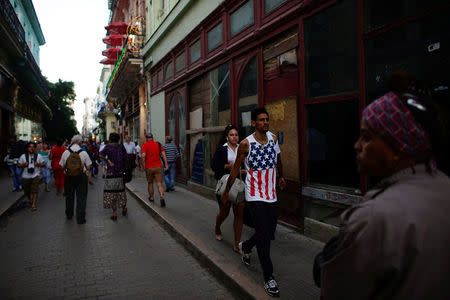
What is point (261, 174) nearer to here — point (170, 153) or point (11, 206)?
point (170, 153)

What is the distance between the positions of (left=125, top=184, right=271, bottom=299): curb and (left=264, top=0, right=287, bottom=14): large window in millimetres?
4400

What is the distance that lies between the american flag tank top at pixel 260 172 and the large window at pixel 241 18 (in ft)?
14.7

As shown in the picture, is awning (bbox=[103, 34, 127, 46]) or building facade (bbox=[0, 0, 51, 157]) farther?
awning (bbox=[103, 34, 127, 46])

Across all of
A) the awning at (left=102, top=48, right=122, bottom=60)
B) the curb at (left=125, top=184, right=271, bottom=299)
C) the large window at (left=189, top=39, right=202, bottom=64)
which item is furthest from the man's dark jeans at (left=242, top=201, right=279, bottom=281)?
the awning at (left=102, top=48, right=122, bottom=60)

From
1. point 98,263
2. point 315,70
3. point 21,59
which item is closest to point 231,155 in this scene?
point 315,70

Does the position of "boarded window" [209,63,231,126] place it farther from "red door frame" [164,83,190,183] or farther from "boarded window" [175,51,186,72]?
"boarded window" [175,51,186,72]

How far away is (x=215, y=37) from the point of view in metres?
9.31

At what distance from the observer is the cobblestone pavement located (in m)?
3.80

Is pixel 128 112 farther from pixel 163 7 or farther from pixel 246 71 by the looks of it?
pixel 246 71

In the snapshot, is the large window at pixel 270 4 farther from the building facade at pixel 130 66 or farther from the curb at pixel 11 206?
the building facade at pixel 130 66

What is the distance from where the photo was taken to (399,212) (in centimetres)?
111

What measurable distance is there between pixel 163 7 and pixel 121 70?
5.92m

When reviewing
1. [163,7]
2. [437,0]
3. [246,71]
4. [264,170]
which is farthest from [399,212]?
[163,7]

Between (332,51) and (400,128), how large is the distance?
14.1 ft
